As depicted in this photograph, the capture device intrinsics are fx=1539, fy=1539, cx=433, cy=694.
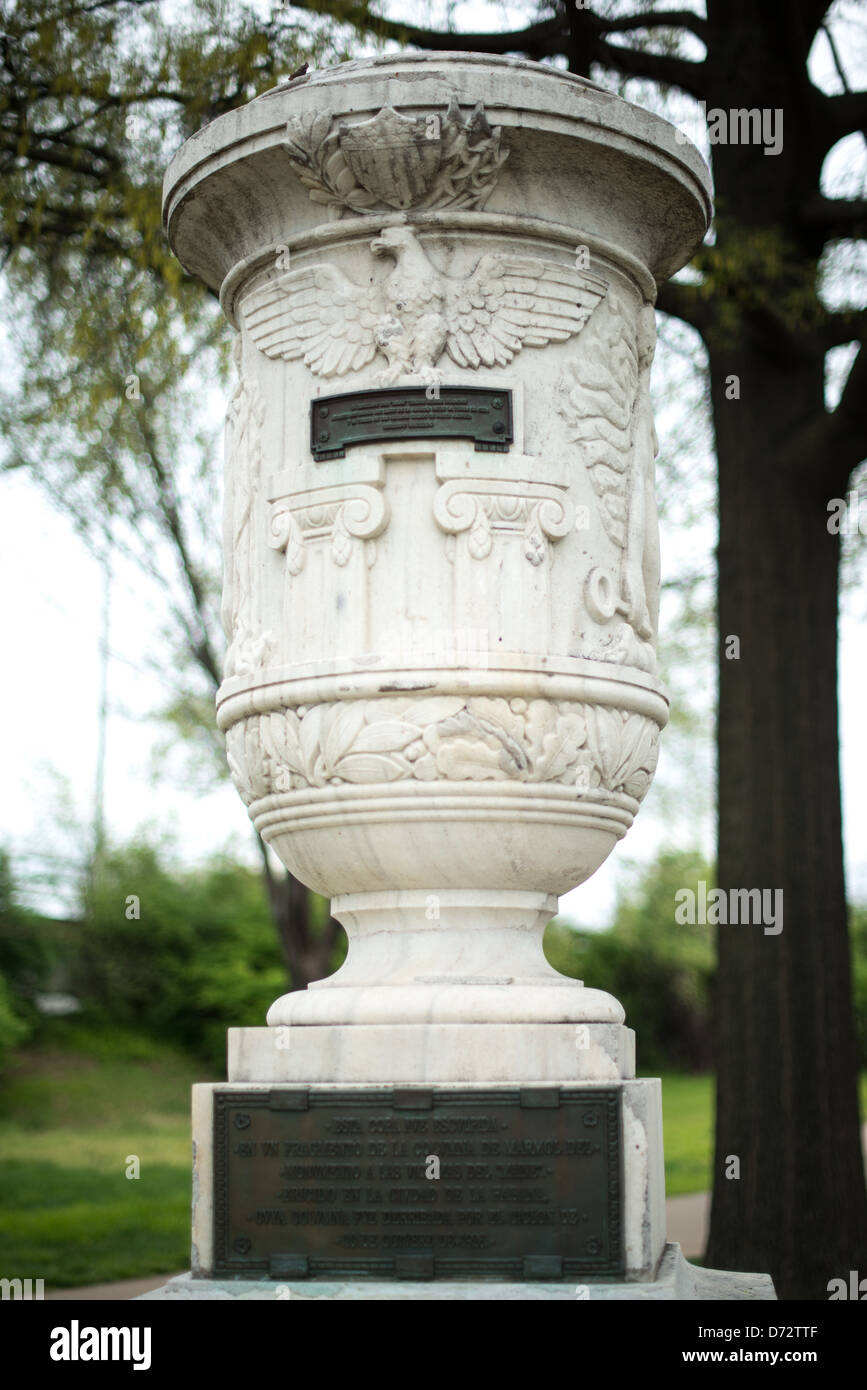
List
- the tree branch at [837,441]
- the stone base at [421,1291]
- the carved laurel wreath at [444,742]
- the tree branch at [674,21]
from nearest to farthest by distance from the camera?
the stone base at [421,1291] → the carved laurel wreath at [444,742] → the tree branch at [837,441] → the tree branch at [674,21]

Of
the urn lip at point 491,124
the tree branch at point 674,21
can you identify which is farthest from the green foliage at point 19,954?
the urn lip at point 491,124

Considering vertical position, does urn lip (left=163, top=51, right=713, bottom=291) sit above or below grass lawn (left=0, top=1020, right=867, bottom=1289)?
above

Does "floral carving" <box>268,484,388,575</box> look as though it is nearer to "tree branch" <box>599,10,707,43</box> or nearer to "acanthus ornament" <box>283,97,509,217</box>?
"acanthus ornament" <box>283,97,509,217</box>

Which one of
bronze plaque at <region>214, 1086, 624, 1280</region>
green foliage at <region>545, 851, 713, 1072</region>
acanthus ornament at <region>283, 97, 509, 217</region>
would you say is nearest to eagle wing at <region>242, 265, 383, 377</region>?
acanthus ornament at <region>283, 97, 509, 217</region>

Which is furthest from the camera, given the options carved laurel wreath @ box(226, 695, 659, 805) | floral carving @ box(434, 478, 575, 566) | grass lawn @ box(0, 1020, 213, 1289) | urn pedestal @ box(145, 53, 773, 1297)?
grass lawn @ box(0, 1020, 213, 1289)

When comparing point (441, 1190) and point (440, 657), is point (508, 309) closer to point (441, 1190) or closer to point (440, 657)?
point (440, 657)

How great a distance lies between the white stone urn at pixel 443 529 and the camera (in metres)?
4.17

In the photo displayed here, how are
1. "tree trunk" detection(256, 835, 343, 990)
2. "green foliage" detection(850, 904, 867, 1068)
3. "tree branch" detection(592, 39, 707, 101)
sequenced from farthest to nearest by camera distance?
"green foliage" detection(850, 904, 867, 1068) < "tree trunk" detection(256, 835, 343, 990) < "tree branch" detection(592, 39, 707, 101)

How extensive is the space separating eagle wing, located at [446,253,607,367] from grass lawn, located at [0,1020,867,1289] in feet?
18.3

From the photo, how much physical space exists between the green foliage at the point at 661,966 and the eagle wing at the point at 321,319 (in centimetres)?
1793

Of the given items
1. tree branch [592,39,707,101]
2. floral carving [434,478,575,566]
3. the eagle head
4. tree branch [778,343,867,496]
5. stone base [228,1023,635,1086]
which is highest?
tree branch [592,39,707,101]

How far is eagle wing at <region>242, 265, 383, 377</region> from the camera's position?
4410 millimetres

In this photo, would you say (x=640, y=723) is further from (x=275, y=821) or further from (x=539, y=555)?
(x=275, y=821)

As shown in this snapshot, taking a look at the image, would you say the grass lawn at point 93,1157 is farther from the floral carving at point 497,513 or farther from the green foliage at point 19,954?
the floral carving at point 497,513
